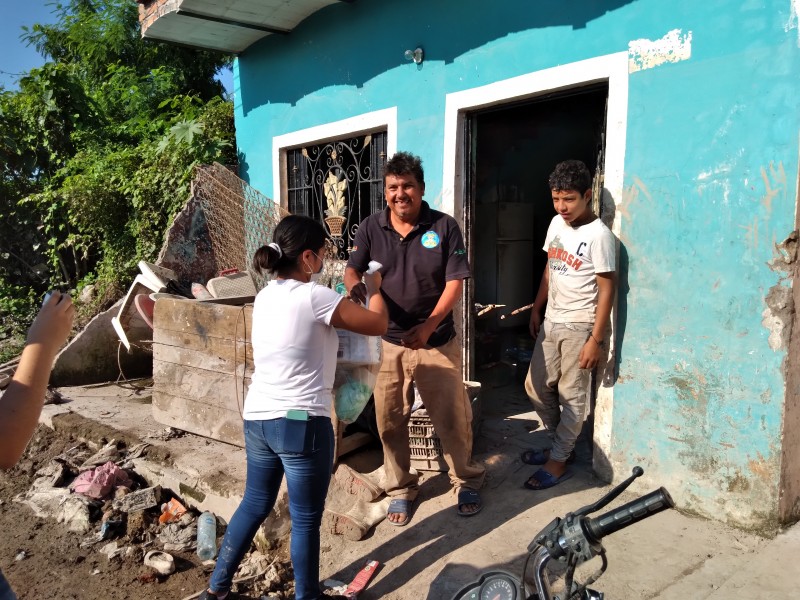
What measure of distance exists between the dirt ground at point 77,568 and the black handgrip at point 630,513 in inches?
81.2

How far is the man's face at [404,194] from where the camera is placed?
10.3 ft

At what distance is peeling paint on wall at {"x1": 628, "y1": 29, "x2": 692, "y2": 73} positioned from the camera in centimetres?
309

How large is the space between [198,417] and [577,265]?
3.02 m

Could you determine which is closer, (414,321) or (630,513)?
(630,513)

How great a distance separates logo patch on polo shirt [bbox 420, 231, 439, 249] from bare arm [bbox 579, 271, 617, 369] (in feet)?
2.98

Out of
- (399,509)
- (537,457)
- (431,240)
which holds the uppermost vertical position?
(431,240)

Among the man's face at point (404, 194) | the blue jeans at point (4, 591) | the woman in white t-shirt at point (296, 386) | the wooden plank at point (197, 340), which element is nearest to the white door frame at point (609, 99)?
the man's face at point (404, 194)

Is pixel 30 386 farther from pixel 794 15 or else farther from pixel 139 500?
pixel 794 15

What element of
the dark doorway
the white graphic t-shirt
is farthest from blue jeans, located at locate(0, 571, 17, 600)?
the dark doorway

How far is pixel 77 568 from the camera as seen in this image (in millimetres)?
3359

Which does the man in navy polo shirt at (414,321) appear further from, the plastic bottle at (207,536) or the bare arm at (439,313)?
the plastic bottle at (207,536)

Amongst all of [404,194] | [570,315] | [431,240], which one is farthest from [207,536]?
[570,315]

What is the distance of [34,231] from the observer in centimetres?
910

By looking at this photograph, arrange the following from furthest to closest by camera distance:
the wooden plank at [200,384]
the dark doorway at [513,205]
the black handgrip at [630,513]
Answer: the dark doorway at [513,205], the wooden plank at [200,384], the black handgrip at [630,513]
